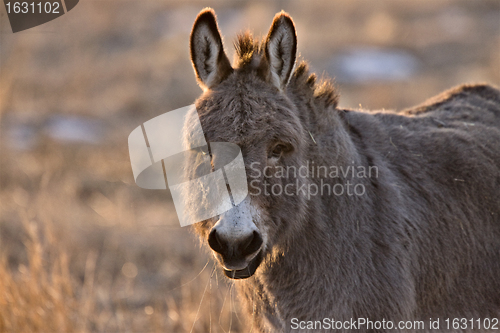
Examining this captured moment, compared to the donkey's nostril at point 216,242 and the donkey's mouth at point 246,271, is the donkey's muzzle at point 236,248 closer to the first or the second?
the donkey's nostril at point 216,242

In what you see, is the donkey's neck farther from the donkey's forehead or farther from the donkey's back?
the donkey's forehead

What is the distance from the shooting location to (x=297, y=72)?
2885mm

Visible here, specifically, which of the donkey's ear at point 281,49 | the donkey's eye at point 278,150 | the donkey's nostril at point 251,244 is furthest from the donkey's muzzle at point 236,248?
the donkey's ear at point 281,49

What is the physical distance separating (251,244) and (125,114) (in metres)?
10.9

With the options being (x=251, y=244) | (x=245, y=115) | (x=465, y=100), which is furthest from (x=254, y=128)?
(x=465, y=100)

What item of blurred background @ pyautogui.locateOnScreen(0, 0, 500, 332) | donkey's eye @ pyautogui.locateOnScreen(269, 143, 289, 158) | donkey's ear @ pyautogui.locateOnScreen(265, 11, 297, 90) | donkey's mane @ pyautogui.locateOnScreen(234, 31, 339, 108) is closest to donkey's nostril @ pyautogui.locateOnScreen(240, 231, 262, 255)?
donkey's eye @ pyautogui.locateOnScreen(269, 143, 289, 158)

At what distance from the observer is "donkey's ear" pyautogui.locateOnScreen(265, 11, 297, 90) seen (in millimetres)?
2615

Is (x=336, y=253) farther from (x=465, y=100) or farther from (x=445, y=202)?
(x=465, y=100)

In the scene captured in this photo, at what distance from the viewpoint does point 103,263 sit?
613cm

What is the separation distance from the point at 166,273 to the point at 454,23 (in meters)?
16.4

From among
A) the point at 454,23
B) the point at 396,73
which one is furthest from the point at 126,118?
the point at 454,23

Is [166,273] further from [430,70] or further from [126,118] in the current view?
[430,70]

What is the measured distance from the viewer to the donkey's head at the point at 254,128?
2.24 m

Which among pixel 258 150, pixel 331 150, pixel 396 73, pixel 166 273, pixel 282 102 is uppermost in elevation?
pixel 282 102
